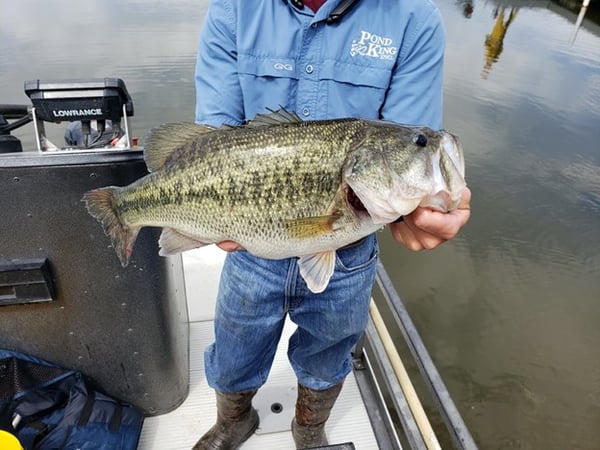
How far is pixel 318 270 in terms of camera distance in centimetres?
157

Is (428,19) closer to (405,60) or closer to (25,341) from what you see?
(405,60)

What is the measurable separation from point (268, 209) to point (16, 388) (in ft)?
4.88

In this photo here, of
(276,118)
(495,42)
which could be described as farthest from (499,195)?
(495,42)

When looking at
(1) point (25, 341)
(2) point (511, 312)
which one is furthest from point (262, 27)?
(2) point (511, 312)

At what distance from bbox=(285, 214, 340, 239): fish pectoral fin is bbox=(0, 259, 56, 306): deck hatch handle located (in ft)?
3.73

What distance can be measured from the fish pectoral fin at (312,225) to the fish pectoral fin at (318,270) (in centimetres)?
14

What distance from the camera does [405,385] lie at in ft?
7.77

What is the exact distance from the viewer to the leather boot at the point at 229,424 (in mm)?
2197

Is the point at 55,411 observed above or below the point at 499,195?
above

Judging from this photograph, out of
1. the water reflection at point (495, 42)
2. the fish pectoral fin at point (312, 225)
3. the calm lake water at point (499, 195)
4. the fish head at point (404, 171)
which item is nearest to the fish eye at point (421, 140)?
the fish head at point (404, 171)

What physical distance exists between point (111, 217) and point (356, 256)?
36.9 inches

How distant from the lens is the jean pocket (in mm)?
1705

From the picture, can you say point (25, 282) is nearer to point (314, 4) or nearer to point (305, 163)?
point (305, 163)

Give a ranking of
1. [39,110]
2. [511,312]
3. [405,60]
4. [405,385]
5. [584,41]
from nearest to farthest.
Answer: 1. [405,60]
2. [39,110]
3. [405,385]
4. [511,312]
5. [584,41]
